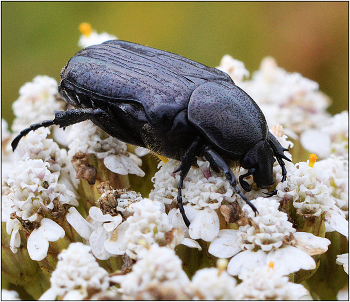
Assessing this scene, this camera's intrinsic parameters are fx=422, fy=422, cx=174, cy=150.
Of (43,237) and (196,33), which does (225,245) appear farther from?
(196,33)

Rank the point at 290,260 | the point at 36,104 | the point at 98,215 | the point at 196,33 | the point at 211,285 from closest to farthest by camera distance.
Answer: the point at 211,285 → the point at 290,260 → the point at 98,215 → the point at 36,104 → the point at 196,33

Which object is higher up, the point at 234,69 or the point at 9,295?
the point at 234,69

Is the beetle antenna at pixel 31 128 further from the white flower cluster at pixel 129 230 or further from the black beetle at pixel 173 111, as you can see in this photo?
the white flower cluster at pixel 129 230

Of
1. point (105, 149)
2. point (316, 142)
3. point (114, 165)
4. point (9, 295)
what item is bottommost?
point (9, 295)

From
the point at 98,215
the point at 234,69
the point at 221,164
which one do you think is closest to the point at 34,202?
the point at 98,215

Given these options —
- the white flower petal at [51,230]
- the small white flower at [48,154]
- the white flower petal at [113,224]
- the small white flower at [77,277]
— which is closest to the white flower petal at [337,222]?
the white flower petal at [113,224]

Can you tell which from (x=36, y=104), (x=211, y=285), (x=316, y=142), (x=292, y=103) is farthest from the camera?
(x=292, y=103)

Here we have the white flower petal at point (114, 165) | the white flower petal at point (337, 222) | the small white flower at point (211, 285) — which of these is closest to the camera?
the small white flower at point (211, 285)

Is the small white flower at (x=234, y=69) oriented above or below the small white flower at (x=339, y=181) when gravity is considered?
above
